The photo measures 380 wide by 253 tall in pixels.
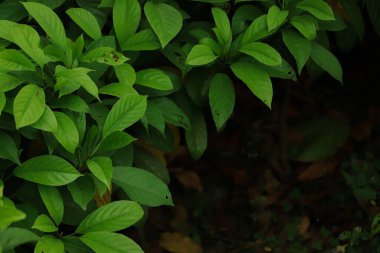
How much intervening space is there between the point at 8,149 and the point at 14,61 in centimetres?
25

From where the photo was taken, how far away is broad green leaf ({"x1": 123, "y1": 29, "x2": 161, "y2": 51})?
1.97 meters

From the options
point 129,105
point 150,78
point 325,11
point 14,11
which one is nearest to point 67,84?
point 129,105

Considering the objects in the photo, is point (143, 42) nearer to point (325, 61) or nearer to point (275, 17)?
point (275, 17)

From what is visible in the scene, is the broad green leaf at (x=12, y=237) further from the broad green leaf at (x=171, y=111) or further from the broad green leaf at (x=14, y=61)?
the broad green leaf at (x=171, y=111)

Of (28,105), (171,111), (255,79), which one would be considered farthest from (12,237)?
(255,79)

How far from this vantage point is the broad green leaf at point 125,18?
1.94m

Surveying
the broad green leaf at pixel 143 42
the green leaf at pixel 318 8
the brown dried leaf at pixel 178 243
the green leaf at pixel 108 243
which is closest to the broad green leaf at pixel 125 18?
the broad green leaf at pixel 143 42

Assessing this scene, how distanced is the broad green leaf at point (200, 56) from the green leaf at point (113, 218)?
51cm

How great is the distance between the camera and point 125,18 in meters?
1.96

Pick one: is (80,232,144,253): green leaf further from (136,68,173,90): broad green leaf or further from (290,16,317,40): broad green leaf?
(290,16,317,40): broad green leaf

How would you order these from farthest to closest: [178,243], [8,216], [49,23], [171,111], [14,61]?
1. [178,243]
2. [171,111]
3. [49,23]
4. [14,61]
5. [8,216]

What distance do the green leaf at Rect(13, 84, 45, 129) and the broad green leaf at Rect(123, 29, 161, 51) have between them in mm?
403

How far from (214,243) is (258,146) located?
0.63 metres

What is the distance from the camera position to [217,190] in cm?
312
